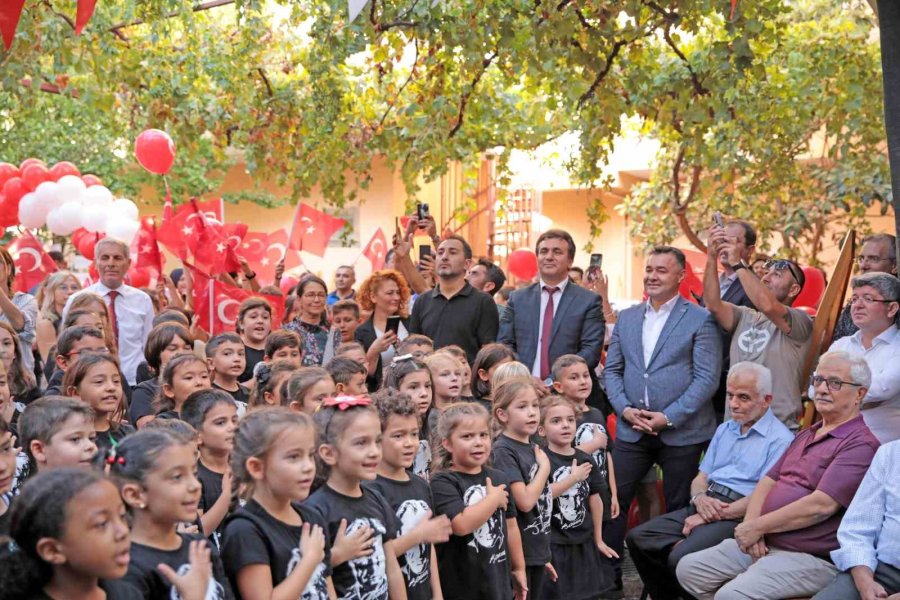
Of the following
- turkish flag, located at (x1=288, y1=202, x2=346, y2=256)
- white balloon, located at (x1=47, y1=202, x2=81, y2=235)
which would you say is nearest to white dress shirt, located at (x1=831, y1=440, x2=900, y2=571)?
turkish flag, located at (x1=288, y1=202, x2=346, y2=256)

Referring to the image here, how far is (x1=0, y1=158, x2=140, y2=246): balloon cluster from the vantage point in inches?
454

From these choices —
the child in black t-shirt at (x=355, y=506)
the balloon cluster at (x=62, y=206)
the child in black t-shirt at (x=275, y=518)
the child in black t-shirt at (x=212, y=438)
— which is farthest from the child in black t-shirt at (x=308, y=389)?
the balloon cluster at (x=62, y=206)

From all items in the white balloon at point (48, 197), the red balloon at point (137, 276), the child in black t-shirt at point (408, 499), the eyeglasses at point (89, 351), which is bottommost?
the child in black t-shirt at point (408, 499)

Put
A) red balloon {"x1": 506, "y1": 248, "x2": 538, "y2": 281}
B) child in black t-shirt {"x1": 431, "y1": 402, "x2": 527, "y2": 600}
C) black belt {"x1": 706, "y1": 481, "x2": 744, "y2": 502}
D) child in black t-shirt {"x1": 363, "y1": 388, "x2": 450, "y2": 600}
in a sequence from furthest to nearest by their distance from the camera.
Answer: red balloon {"x1": 506, "y1": 248, "x2": 538, "y2": 281}
black belt {"x1": 706, "y1": 481, "x2": 744, "y2": 502}
child in black t-shirt {"x1": 431, "y1": 402, "x2": 527, "y2": 600}
child in black t-shirt {"x1": 363, "y1": 388, "x2": 450, "y2": 600}

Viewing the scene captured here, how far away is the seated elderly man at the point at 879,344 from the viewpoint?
18.3ft

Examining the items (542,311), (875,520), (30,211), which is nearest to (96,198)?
(30,211)

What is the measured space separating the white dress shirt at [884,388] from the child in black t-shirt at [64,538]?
393cm

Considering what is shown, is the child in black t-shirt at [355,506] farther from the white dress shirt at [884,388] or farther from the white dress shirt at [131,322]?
the white dress shirt at [131,322]

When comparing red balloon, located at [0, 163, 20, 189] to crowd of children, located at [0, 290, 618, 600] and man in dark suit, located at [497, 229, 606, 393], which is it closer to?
crowd of children, located at [0, 290, 618, 600]

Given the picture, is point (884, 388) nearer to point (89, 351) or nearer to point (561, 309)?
point (561, 309)

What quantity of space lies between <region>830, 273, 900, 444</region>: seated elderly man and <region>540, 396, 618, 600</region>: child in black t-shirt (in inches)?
57.2

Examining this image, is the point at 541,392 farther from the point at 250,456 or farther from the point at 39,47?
the point at 39,47

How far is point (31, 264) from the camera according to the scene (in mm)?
10711

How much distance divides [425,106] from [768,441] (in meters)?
5.18
